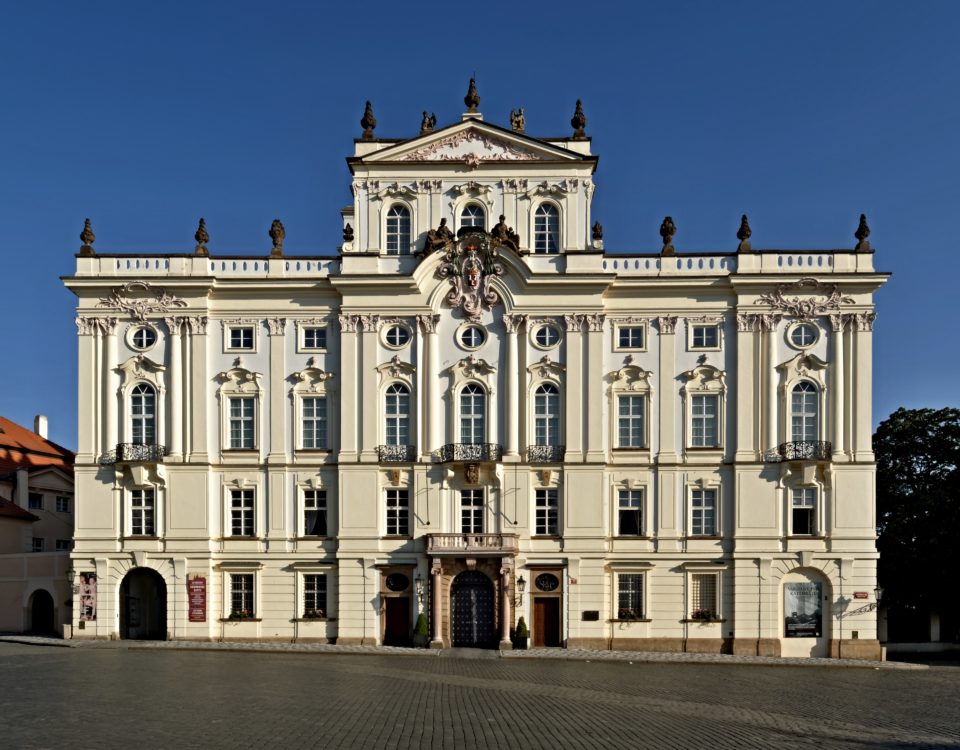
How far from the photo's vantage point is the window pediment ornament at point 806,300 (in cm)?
5112

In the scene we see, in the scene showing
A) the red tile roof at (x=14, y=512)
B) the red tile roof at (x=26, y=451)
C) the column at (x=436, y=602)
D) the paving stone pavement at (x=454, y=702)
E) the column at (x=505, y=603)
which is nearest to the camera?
the paving stone pavement at (x=454, y=702)

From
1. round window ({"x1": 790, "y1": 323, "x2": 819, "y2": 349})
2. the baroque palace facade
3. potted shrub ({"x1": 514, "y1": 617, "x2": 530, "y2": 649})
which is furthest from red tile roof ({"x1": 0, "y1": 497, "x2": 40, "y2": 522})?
round window ({"x1": 790, "y1": 323, "x2": 819, "y2": 349})

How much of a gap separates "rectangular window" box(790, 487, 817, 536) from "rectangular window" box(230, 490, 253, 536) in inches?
976

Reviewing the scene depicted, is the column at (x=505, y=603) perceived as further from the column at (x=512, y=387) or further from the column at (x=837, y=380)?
the column at (x=837, y=380)

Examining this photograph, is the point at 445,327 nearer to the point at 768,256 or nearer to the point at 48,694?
the point at 768,256

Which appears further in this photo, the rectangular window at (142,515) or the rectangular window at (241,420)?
the rectangular window at (241,420)

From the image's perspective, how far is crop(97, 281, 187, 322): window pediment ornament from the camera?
52000 mm

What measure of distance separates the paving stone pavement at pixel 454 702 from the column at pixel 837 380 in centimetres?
986

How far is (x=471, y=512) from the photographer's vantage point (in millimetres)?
51281

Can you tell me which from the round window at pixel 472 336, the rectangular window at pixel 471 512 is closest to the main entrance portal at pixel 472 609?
the rectangular window at pixel 471 512

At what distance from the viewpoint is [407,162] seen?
5234 cm

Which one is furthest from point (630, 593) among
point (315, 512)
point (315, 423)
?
point (315, 423)

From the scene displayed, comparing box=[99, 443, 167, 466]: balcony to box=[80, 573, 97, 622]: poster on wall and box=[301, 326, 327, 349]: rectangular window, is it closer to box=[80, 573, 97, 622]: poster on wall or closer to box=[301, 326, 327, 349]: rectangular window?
box=[80, 573, 97, 622]: poster on wall

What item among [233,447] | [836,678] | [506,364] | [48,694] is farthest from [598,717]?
[233,447]
